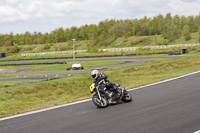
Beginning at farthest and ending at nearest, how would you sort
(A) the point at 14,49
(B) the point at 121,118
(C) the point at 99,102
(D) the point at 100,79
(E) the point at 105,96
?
(A) the point at 14,49 < (E) the point at 105,96 < (D) the point at 100,79 < (C) the point at 99,102 < (B) the point at 121,118

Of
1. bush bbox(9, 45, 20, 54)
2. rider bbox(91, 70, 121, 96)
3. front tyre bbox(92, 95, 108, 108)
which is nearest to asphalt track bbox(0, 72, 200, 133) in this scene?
front tyre bbox(92, 95, 108, 108)

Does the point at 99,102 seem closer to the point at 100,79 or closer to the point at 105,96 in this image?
the point at 105,96

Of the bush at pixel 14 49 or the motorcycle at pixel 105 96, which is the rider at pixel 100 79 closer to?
the motorcycle at pixel 105 96

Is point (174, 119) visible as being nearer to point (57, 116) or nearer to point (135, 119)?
point (135, 119)

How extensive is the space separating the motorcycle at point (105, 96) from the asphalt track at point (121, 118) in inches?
13.0

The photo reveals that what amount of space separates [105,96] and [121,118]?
2.84m

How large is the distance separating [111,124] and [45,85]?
1589 centimetres

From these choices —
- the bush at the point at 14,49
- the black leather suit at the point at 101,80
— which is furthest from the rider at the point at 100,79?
the bush at the point at 14,49

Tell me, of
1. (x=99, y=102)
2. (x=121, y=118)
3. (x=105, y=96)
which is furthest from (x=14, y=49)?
(x=121, y=118)

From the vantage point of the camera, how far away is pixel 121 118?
9.42 m

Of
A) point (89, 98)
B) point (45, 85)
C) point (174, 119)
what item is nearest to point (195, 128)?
point (174, 119)

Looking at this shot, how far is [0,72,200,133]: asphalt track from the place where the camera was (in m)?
8.14

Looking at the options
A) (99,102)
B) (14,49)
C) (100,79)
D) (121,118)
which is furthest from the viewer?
(14,49)

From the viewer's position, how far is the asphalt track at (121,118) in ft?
26.7
